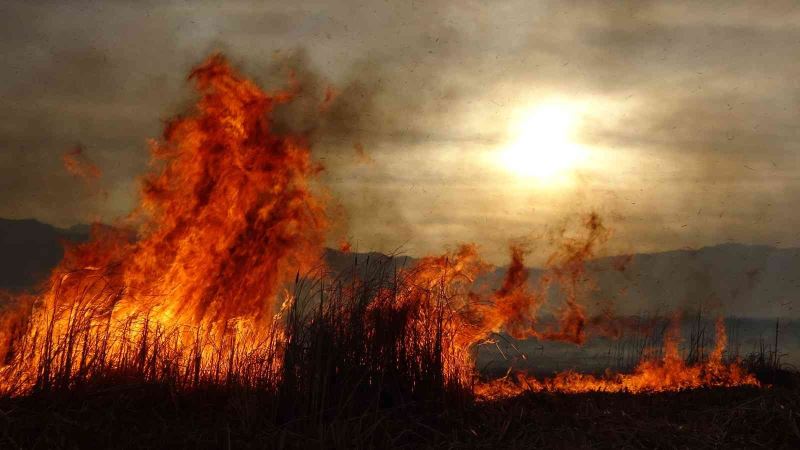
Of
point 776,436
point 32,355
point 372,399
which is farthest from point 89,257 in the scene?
point 776,436

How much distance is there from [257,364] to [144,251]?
7836 mm

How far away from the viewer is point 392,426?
7289 millimetres

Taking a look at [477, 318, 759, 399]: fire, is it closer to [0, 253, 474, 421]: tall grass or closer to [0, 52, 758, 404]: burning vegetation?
[0, 52, 758, 404]: burning vegetation

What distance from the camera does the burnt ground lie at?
6.70 meters

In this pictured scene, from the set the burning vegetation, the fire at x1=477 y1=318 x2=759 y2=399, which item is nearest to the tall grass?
the burning vegetation

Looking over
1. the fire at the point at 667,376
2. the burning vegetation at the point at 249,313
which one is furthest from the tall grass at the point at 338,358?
the fire at the point at 667,376

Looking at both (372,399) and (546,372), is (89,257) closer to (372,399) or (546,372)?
(372,399)

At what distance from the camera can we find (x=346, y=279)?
8.62 meters

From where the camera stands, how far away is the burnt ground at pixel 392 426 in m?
6.70

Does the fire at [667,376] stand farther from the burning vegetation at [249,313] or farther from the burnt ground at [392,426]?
the burnt ground at [392,426]

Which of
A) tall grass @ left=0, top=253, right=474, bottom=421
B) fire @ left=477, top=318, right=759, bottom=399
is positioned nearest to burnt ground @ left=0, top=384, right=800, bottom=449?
tall grass @ left=0, top=253, right=474, bottom=421

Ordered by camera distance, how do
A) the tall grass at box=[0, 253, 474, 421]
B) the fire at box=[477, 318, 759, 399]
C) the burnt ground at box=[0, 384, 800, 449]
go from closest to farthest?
the burnt ground at box=[0, 384, 800, 449] → the tall grass at box=[0, 253, 474, 421] → the fire at box=[477, 318, 759, 399]

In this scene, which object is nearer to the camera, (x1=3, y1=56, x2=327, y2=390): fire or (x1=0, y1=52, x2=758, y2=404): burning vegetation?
(x1=0, y1=52, x2=758, y2=404): burning vegetation

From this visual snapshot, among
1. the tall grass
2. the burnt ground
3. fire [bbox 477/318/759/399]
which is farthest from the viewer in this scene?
fire [bbox 477/318/759/399]
